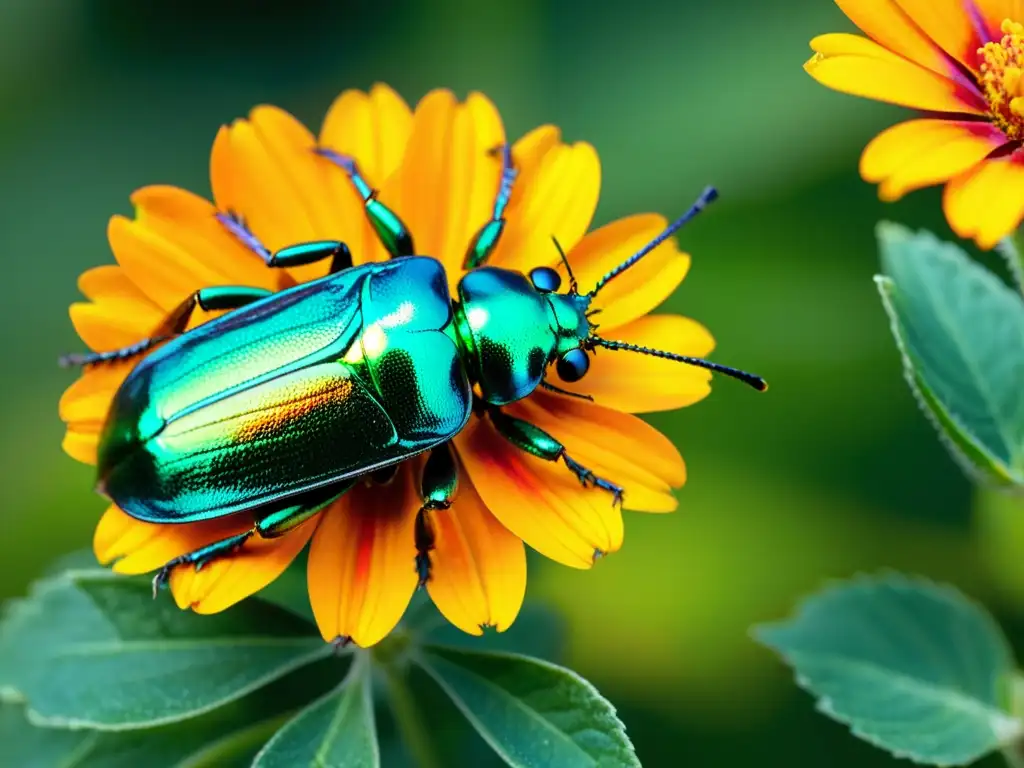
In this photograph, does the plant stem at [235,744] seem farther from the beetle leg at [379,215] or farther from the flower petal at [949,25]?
the flower petal at [949,25]

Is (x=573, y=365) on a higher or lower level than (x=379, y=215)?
lower

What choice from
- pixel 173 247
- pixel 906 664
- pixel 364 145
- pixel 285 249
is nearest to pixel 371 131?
pixel 364 145

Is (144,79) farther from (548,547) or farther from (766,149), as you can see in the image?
(548,547)

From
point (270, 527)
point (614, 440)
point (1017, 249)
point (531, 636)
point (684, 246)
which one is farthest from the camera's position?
point (684, 246)

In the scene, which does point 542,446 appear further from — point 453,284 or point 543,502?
point 453,284

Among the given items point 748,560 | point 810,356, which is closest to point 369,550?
point 748,560

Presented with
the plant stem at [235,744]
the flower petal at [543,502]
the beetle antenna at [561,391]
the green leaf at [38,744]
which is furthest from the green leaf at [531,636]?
the green leaf at [38,744]
